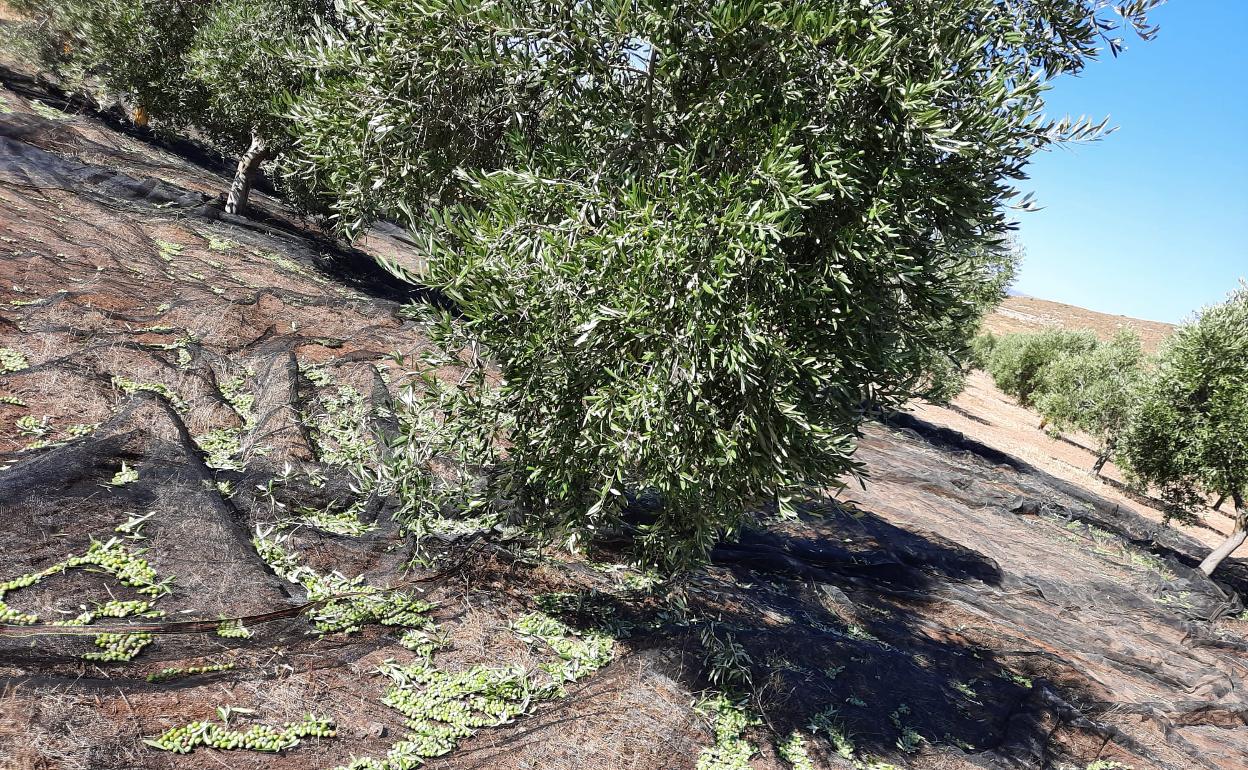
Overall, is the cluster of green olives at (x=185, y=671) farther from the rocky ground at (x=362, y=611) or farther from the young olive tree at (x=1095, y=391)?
the young olive tree at (x=1095, y=391)

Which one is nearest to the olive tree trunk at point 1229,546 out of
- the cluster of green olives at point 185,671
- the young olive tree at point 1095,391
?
the young olive tree at point 1095,391

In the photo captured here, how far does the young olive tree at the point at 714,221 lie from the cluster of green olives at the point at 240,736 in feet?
8.28

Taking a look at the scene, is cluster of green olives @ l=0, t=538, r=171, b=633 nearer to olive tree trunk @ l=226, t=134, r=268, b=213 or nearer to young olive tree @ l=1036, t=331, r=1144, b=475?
olive tree trunk @ l=226, t=134, r=268, b=213

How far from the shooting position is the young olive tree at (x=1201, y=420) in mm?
17922

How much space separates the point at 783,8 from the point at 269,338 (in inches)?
364

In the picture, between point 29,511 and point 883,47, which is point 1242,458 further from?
point 29,511

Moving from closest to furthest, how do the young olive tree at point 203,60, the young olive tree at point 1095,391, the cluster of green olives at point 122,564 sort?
the cluster of green olives at point 122,564, the young olive tree at point 203,60, the young olive tree at point 1095,391

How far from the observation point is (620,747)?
562cm

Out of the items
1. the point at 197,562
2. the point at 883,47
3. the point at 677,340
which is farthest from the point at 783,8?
the point at 197,562

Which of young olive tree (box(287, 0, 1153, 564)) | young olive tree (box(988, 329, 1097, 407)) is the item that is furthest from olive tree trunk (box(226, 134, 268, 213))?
young olive tree (box(988, 329, 1097, 407))

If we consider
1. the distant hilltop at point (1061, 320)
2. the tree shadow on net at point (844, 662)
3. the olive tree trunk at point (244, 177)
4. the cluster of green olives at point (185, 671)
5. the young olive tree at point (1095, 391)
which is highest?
the distant hilltop at point (1061, 320)

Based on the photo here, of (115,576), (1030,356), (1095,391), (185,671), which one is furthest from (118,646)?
(1030,356)

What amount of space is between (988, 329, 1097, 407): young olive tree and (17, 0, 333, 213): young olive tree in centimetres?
4984

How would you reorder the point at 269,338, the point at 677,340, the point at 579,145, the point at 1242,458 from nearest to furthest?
the point at 677,340 → the point at 579,145 → the point at 269,338 → the point at 1242,458
